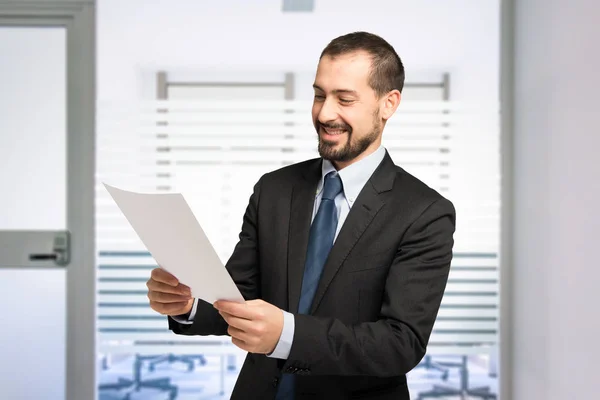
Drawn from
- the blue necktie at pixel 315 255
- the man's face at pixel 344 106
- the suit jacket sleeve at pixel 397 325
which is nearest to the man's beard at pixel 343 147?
the man's face at pixel 344 106

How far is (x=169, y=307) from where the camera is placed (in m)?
1.25

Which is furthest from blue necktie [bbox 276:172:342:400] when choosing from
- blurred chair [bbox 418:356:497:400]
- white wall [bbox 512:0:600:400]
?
blurred chair [bbox 418:356:497:400]

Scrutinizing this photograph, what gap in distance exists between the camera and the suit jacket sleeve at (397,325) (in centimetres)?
111

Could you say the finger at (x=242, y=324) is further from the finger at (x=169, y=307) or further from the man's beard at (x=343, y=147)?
the man's beard at (x=343, y=147)

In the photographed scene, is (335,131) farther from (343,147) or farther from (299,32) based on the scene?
(299,32)

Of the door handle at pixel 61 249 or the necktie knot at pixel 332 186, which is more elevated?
the necktie knot at pixel 332 186

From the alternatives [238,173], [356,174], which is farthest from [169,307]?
[238,173]

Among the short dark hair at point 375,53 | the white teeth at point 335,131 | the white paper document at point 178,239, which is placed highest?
the short dark hair at point 375,53

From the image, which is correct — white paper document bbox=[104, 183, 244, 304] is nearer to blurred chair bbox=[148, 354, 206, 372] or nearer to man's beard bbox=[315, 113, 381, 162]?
man's beard bbox=[315, 113, 381, 162]

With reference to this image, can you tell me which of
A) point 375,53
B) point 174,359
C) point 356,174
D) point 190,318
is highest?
point 375,53

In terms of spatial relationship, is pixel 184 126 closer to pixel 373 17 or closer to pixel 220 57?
pixel 220 57

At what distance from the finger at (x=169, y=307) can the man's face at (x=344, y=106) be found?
0.46 metres

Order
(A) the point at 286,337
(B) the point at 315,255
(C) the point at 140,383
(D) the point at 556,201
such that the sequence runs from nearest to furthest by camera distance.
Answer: (A) the point at 286,337 < (B) the point at 315,255 < (D) the point at 556,201 < (C) the point at 140,383

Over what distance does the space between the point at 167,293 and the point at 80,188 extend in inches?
56.9
